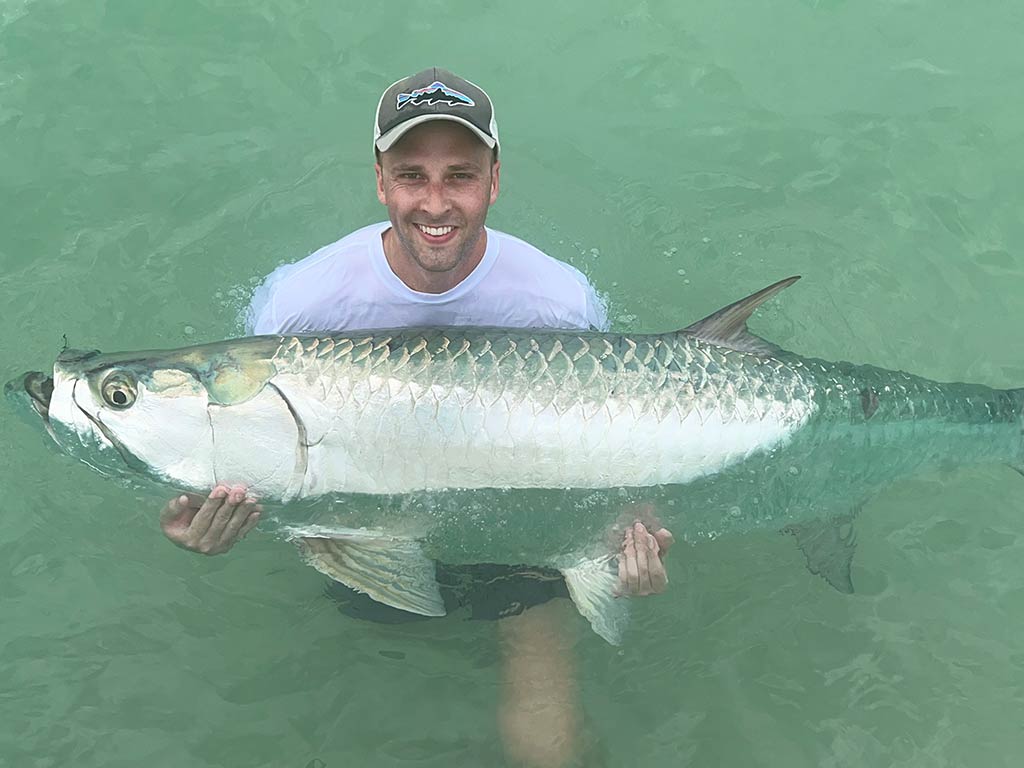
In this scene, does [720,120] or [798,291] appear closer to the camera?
[798,291]

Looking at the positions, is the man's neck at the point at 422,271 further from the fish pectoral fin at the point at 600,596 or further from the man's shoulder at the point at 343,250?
the fish pectoral fin at the point at 600,596

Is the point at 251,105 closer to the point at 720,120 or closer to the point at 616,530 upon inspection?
the point at 720,120

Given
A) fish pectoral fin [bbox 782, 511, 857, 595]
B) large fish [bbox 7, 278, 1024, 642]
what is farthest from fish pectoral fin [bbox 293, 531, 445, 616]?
fish pectoral fin [bbox 782, 511, 857, 595]

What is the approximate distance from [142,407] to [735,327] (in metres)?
1.89

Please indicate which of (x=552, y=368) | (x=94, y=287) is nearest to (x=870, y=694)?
(x=552, y=368)

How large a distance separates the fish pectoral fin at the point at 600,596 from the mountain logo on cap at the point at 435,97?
5.29 ft

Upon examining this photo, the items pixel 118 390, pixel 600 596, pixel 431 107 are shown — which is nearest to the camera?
pixel 118 390

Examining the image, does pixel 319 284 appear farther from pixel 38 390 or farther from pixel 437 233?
pixel 38 390

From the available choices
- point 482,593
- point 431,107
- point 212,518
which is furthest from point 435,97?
point 482,593

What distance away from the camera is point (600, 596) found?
3.29 meters

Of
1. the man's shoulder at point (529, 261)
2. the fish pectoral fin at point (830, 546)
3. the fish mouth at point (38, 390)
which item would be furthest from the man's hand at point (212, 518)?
the fish pectoral fin at point (830, 546)

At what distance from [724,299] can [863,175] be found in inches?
50.8

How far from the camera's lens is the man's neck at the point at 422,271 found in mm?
3381

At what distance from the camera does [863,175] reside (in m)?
5.57
